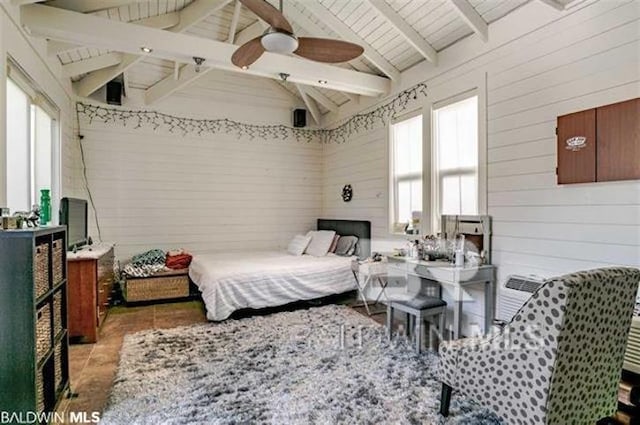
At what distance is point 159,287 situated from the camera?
4801 millimetres

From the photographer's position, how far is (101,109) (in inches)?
203

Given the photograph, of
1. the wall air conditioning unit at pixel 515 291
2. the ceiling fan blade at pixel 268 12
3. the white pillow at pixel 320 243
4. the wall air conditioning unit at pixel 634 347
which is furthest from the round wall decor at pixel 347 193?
the wall air conditioning unit at pixel 634 347

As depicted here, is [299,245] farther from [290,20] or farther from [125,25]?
[125,25]

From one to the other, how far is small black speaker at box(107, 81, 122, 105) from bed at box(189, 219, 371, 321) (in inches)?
98.1

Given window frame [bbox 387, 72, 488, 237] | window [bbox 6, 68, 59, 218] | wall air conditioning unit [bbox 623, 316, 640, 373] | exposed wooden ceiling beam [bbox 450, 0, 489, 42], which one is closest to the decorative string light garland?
window frame [bbox 387, 72, 488, 237]

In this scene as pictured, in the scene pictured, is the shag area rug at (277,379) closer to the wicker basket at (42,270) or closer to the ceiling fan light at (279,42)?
the wicker basket at (42,270)

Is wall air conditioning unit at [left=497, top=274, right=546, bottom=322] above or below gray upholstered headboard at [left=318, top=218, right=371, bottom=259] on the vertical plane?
below

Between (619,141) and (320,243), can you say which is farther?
(320,243)

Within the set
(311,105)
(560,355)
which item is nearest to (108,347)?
(560,355)

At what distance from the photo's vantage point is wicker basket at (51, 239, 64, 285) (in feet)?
7.51

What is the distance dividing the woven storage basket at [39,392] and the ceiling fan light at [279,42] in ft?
7.96

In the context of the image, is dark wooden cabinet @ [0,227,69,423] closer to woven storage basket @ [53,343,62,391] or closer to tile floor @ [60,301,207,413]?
woven storage basket @ [53,343,62,391]

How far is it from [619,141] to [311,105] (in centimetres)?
462

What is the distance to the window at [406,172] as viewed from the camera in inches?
173
